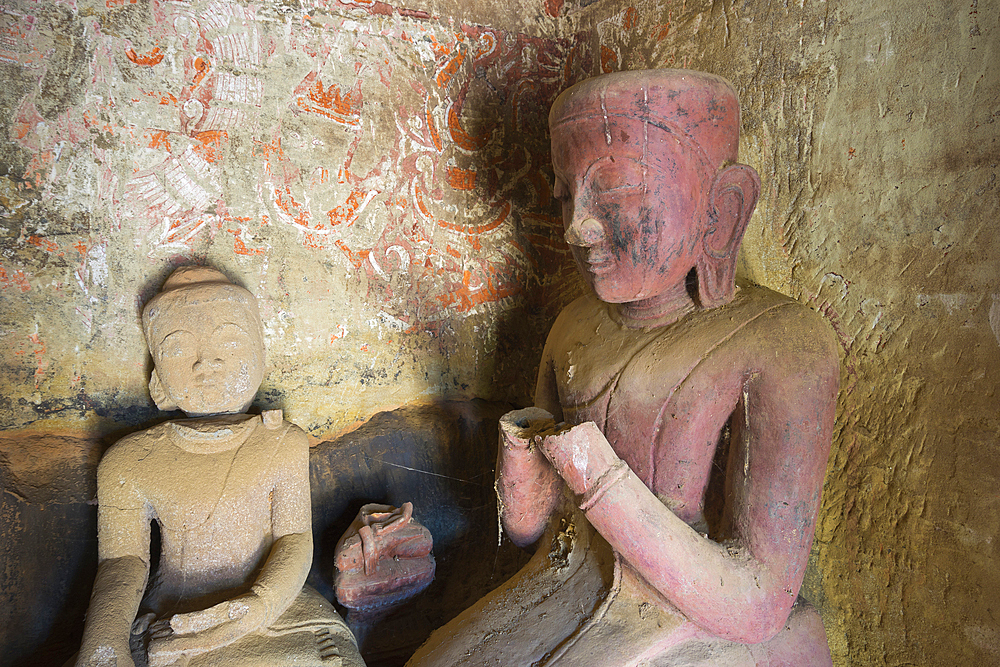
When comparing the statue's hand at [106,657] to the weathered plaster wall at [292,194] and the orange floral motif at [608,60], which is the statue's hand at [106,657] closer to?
the weathered plaster wall at [292,194]

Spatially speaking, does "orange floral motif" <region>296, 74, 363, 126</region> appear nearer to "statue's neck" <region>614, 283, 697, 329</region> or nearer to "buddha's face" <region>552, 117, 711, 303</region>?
"buddha's face" <region>552, 117, 711, 303</region>

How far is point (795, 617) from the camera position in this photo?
1.76 metres

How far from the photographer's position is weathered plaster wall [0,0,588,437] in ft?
8.12

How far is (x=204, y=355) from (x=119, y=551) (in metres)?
0.73

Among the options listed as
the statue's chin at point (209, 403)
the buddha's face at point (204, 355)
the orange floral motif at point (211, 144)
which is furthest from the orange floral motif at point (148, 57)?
the statue's chin at point (209, 403)

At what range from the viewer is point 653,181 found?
1677 mm

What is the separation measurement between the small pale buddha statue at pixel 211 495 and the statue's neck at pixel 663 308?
136 cm

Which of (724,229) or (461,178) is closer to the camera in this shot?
(724,229)

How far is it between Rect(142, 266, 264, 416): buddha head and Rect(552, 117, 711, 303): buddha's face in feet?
4.37

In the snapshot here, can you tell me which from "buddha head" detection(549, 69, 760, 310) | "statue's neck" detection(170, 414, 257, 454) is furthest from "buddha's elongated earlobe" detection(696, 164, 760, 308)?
"statue's neck" detection(170, 414, 257, 454)

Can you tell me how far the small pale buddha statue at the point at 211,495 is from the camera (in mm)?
2143

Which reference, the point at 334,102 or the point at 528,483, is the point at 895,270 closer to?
the point at 528,483

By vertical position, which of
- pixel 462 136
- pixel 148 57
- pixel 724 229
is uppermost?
pixel 148 57

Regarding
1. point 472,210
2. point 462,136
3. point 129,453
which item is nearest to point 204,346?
point 129,453
